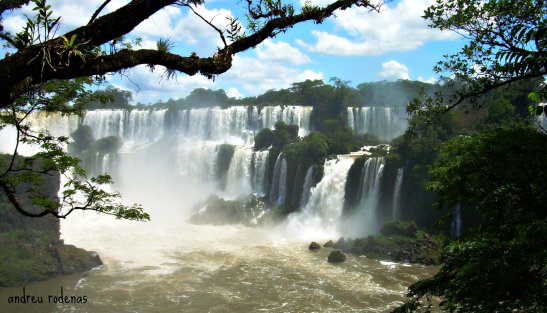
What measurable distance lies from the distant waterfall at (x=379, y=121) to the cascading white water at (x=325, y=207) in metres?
13.4

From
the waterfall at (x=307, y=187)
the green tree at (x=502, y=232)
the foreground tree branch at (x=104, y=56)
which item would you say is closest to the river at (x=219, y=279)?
the waterfall at (x=307, y=187)

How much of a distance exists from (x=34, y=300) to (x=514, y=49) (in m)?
16.8

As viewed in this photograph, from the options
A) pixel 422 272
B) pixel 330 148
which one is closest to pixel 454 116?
pixel 330 148

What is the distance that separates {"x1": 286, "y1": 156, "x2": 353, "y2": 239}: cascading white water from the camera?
2683cm

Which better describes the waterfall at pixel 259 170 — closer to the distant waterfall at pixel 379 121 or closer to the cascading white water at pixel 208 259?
the cascading white water at pixel 208 259

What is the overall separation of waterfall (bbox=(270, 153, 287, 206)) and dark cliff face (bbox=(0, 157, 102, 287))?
14.4m

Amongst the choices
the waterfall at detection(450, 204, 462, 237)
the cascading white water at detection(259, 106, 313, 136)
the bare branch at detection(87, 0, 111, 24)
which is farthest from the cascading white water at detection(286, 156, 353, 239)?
the bare branch at detection(87, 0, 111, 24)

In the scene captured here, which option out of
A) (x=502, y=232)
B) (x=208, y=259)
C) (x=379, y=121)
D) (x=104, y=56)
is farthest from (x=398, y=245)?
(x=379, y=121)

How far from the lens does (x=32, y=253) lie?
1850cm

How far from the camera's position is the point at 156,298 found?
15586 mm

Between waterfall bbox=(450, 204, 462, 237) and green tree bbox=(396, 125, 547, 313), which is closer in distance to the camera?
green tree bbox=(396, 125, 547, 313)

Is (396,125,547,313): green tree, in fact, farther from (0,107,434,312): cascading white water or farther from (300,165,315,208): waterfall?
(300,165,315,208): waterfall

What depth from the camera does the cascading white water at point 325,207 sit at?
26.8 metres

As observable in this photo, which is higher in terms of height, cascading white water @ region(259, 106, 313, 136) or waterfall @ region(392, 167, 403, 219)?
cascading white water @ region(259, 106, 313, 136)
